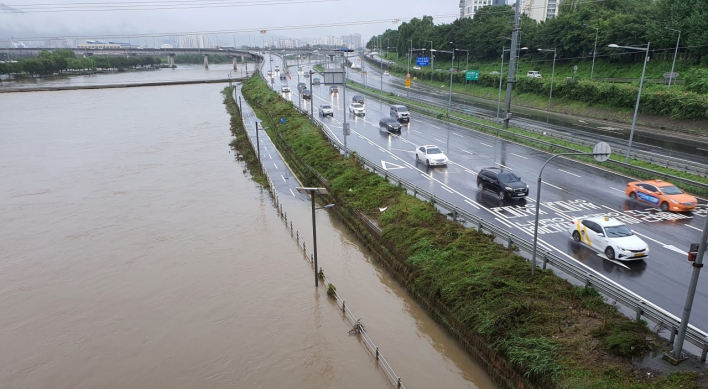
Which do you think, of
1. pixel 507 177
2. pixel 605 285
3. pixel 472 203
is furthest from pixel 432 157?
pixel 605 285

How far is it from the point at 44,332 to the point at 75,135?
50821 mm

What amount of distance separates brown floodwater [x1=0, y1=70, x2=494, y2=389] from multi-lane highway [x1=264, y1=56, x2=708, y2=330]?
275 inches

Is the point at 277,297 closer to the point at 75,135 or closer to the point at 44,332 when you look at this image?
the point at 44,332

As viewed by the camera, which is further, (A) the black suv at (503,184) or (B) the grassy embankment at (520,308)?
(A) the black suv at (503,184)

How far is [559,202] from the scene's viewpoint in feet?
85.9

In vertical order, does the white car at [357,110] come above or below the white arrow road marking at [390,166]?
above

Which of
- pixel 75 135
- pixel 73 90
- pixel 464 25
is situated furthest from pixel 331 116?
pixel 73 90

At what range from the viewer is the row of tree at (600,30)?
5816cm

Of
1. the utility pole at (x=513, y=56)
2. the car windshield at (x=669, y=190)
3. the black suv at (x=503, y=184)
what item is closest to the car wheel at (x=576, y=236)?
the black suv at (x=503, y=184)

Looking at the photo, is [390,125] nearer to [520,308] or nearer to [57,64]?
[520,308]

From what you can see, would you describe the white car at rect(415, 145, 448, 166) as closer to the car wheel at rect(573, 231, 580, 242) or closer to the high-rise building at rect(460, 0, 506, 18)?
the car wheel at rect(573, 231, 580, 242)

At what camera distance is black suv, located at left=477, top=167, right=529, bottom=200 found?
2630 cm

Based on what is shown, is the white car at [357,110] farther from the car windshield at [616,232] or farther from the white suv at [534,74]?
the car windshield at [616,232]

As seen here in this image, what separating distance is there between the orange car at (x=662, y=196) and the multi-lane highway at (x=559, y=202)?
1.28 feet
